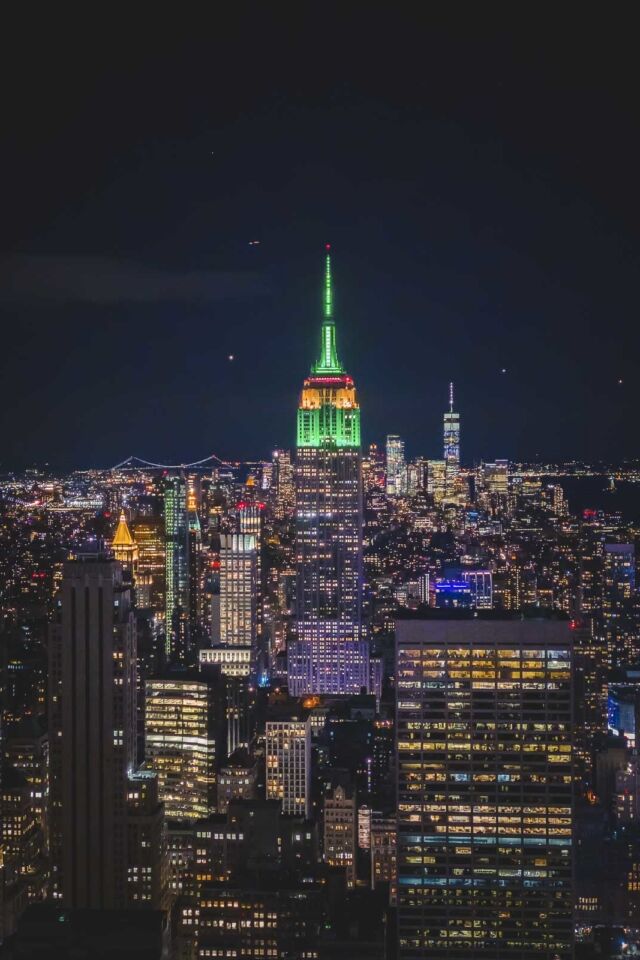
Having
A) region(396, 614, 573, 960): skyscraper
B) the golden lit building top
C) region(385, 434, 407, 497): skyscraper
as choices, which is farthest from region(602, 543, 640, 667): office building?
the golden lit building top

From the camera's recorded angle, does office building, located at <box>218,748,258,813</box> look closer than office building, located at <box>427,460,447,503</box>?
Yes

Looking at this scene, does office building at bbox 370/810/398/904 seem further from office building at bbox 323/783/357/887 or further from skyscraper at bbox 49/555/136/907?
skyscraper at bbox 49/555/136/907

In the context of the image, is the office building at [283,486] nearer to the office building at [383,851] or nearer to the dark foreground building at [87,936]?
the office building at [383,851]

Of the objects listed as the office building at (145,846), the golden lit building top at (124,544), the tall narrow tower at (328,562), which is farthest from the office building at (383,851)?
the tall narrow tower at (328,562)

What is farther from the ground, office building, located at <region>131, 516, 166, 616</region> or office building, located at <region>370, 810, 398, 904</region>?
office building, located at <region>131, 516, 166, 616</region>

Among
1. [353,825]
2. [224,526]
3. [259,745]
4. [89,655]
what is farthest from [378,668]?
[89,655]

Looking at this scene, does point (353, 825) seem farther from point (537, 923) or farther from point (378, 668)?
point (378, 668)

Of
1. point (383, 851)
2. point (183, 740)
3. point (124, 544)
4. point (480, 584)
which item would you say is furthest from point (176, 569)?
point (383, 851)

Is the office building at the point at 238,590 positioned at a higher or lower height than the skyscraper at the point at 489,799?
higher
